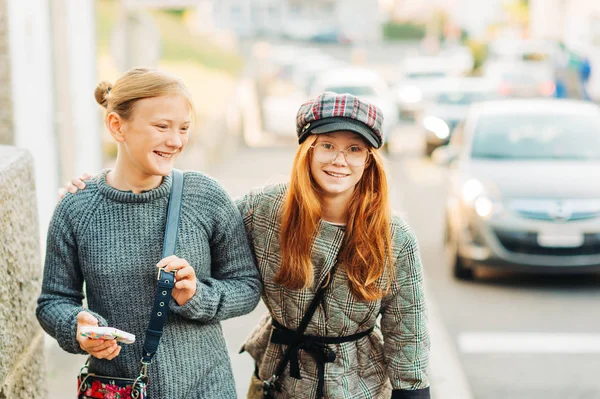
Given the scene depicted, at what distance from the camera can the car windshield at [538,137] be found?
27.4 feet

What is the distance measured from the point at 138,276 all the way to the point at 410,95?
21.9 metres

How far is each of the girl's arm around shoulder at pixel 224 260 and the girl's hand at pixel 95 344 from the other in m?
0.24

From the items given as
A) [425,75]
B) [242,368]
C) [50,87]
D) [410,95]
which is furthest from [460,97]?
[242,368]

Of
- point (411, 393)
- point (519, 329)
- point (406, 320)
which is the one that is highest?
point (406, 320)

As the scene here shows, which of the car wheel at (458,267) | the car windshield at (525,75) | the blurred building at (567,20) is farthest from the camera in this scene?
the blurred building at (567,20)

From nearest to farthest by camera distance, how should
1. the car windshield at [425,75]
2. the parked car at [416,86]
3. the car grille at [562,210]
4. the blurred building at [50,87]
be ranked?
the blurred building at [50,87] → the car grille at [562,210] → the parked car at [416,86] → the car windshield at [425,75]

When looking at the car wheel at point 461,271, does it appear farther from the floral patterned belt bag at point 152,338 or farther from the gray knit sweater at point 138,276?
the floral patterned belt bag at point 152,338

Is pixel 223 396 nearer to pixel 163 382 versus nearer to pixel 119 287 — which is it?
pixel 163 382

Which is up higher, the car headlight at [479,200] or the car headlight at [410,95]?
the car headlight at [410,95]

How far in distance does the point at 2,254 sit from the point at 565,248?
19.2ft

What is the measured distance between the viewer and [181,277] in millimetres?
2330

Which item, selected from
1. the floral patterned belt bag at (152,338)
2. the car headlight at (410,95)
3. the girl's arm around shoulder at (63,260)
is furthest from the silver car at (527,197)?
the car headlight at (410,95)

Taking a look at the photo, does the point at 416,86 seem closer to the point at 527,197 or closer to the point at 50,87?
the point at 527,197

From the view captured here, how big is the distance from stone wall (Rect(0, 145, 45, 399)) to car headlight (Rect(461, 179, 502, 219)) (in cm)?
510
